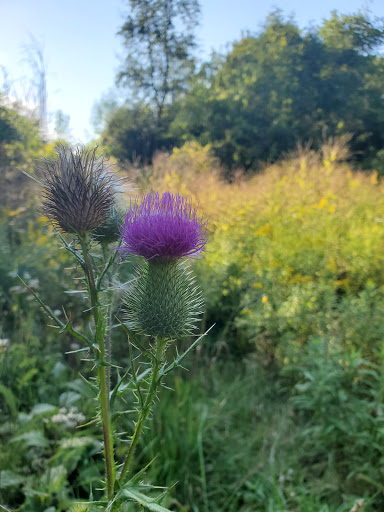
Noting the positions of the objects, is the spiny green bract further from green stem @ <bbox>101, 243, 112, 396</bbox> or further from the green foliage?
the green foliage

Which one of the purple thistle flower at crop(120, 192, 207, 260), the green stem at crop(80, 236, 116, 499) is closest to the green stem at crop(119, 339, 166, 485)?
the green stem at crop(80, 236, 116, 499)

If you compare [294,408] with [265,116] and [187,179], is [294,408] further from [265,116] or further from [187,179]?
[265,116]

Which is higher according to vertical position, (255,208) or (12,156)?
(12,156)

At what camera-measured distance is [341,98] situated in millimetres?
13320

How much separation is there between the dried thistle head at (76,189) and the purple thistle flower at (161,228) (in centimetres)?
10

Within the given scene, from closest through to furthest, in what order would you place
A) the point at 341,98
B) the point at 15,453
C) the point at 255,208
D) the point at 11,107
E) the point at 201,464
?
the point at 15,453 < the point at 201,464 < the point at 11,107 < the point at 255,208 < the point at 341,98

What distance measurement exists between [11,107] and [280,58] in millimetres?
12870

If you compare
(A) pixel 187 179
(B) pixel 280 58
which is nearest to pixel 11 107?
(A) pixel 187 179

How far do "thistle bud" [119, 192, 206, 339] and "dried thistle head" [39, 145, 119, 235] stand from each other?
3.9 inches

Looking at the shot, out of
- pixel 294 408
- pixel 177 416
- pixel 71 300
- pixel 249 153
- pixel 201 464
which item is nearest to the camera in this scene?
pixel 201 464

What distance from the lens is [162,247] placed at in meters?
1.10

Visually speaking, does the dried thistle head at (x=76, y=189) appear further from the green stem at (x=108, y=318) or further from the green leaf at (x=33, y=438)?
the green leaf at (x=33, y=438)

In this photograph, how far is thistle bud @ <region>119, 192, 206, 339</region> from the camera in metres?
1.05

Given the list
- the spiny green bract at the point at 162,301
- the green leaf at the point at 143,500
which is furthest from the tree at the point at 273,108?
the green leaf at the point at 143,500
